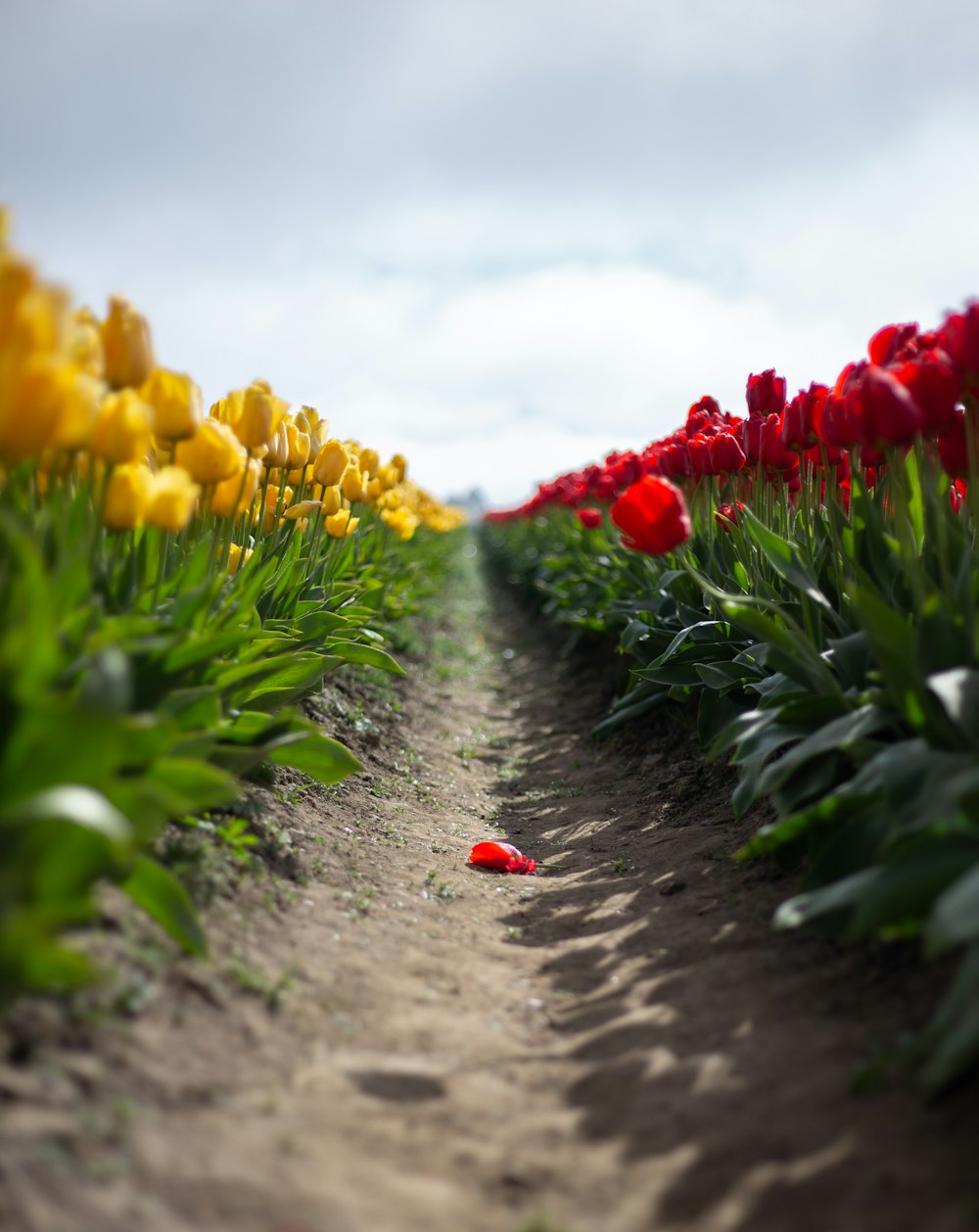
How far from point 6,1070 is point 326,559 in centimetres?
366

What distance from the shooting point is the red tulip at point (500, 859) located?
14.2 ft

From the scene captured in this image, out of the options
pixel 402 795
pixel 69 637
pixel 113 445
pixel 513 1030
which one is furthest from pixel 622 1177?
pixel 402 795

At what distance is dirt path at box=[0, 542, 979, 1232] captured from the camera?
187cm

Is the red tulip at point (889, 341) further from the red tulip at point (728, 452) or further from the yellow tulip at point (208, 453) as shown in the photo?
the yellow tulip at point (208, 453)

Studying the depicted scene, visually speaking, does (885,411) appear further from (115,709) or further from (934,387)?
(115,709)

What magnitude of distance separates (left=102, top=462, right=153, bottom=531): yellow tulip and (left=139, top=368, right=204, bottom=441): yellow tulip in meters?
0.28

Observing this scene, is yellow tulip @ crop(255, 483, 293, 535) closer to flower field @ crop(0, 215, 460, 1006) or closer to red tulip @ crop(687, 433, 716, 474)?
flower field @ crop(0, 215, 460, 1006)

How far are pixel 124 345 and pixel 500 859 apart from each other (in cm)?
253

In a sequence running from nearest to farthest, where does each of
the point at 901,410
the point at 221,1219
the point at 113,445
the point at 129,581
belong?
the point at 221,1219
the point at 113,445
the point at 901,410
the point at 129,581

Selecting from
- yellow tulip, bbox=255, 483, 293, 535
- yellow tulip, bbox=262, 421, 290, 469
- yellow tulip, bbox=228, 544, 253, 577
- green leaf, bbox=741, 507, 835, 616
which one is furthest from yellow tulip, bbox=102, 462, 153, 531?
green leaf, bbox=741, 507, 835, 616

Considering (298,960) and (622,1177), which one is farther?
(298,960)

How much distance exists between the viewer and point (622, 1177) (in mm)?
2086

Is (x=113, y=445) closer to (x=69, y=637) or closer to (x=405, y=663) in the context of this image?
(x=69, y=637)

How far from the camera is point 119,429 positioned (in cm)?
256
